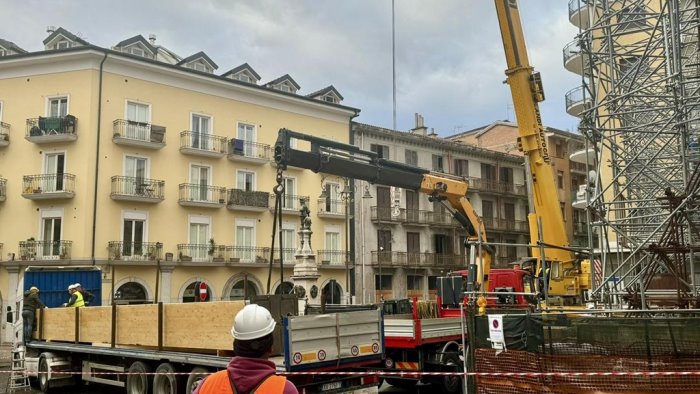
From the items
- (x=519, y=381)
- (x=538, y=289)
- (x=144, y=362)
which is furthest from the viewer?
(x=538, y=289)

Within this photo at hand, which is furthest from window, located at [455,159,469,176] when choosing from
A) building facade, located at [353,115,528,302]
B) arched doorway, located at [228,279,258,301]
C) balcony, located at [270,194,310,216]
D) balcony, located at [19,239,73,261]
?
balcony, located at [19,239,73,261]

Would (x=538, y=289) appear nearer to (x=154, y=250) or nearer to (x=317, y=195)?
(x=154, y=250)

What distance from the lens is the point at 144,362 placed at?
471 inches

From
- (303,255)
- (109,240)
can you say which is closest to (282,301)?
(303,255)

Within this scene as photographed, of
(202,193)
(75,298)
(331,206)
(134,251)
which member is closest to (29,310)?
(75,298)

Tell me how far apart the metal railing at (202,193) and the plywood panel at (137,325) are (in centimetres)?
2146

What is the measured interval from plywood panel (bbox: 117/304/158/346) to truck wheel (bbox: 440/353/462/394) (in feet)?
19.5

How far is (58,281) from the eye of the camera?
54.6 feet

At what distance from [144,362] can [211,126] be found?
25.0 m

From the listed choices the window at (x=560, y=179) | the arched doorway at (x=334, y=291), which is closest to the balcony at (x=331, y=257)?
the arched doorway at (x=334, y=291)

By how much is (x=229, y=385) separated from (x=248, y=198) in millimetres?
33602

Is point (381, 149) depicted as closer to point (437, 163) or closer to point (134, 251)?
point (437, 163)

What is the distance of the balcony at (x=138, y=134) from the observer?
31.8m

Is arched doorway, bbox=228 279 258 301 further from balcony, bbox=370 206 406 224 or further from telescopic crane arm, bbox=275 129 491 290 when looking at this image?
telescopic crane arm, bbox=275 129 491 290
